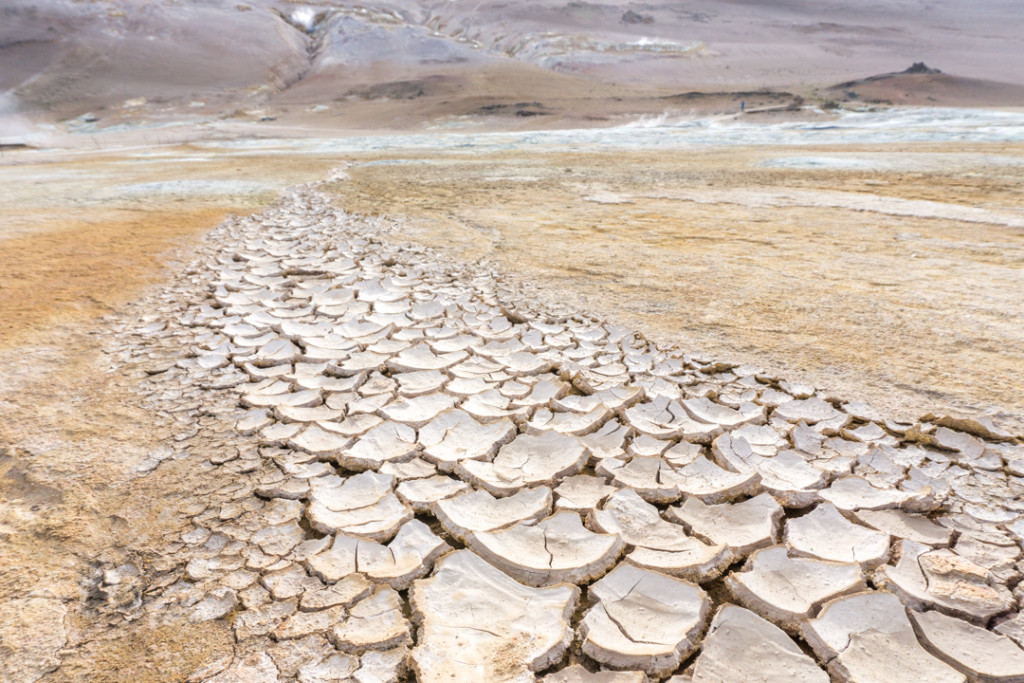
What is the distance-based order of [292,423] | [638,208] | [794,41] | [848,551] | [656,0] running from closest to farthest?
[848,551] < [292,423] < [638,208] < [794,41] < [656,0]

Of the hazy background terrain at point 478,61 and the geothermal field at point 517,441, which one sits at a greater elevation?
the hazy background terrain at point 478,61

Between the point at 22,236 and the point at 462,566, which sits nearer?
the point at 462,566

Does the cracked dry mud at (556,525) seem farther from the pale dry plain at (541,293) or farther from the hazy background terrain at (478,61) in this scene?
the hazy background terrain at (478,61)

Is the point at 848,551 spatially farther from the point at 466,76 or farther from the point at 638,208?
the point at 466,76

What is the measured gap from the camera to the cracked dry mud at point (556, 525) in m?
0.93

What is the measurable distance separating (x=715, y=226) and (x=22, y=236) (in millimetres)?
4546

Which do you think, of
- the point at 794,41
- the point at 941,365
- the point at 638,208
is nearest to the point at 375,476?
the point at 941,365

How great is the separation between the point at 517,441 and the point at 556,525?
340mm

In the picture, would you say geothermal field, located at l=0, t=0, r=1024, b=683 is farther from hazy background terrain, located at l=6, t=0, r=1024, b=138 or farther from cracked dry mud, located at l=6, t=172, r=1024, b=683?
hazy background terrain, located at l=6, t=0, r=1024, b=138

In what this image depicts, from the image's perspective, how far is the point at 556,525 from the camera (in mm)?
1197

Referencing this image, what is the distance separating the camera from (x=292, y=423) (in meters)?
1.59

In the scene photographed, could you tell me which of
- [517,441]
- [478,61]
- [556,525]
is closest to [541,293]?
[517,441]

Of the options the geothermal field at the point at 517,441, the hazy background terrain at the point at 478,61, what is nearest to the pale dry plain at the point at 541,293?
the geothermal field at the point at 517,441

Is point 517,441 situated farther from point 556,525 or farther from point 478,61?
point 478,61
